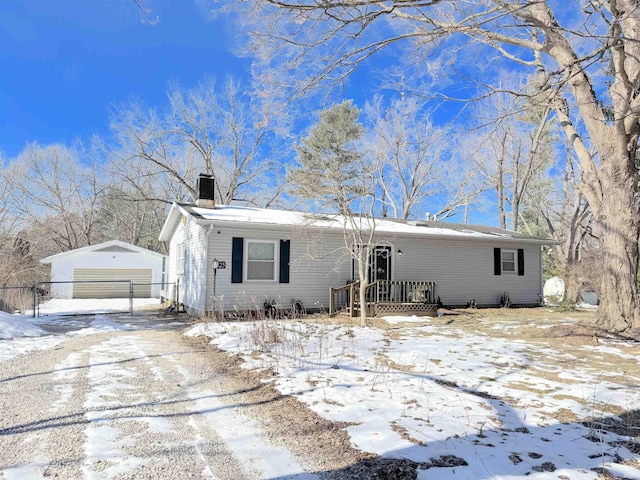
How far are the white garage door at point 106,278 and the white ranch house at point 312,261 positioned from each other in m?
4.57

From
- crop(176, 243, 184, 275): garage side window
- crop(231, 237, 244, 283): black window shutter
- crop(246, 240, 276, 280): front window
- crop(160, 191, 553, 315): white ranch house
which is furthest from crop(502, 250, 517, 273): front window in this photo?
crop(176, 243, 184, 275): garage side window

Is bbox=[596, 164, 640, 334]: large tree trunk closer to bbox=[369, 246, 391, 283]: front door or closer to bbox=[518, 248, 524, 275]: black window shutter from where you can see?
bbox=[369, 246, 391, 283]: front door

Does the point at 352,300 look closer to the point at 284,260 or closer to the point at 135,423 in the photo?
the point at 284,260

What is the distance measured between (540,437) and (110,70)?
52.1 ft

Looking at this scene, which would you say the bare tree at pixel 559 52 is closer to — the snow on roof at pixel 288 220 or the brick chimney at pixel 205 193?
the snow on roof at pixel 288 220

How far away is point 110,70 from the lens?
13.9 m

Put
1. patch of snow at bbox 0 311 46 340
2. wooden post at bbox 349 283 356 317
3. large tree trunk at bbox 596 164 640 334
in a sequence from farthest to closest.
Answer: wooden post at bbox 349 283 356 317 → large tree trunk at bbox 596 164 640 334 → patch of snow at bbox 0 311 46 340

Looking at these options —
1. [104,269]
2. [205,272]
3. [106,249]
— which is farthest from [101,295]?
[205,272]

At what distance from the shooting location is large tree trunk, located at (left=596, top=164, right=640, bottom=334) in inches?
305

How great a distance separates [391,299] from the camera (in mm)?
12141

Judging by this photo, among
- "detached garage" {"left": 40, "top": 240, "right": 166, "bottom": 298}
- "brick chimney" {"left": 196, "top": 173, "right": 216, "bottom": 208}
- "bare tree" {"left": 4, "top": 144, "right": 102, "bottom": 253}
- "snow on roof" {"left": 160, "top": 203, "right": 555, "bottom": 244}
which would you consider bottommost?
"detached garage" {"left": 40, "top": 240, "right": 166, "bottom": 298}

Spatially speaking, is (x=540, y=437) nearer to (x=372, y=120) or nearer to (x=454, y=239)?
(x=454, y=239)

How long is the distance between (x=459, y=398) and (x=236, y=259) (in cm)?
778

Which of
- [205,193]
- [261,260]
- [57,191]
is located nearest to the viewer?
[261,260]
